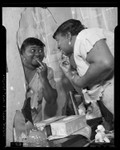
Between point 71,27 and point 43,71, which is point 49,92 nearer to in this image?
point 43,71

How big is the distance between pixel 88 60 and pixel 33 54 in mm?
344

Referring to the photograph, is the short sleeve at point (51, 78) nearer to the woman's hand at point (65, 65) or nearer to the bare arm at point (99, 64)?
the woman's hand at point (65, 65)

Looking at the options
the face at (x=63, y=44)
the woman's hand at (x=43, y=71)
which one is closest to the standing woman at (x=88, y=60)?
the face at (x=63, y=44)

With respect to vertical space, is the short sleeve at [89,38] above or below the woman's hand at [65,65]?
above

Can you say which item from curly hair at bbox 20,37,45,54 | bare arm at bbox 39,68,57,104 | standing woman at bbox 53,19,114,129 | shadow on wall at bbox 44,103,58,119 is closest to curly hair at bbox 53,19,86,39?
standing woman at bbox 53,19,114,129

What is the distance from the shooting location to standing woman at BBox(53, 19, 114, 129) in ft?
4.31

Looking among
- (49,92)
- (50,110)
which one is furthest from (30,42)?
(50,110)

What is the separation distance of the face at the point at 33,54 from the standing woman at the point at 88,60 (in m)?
0.12

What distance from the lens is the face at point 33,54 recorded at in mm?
1452

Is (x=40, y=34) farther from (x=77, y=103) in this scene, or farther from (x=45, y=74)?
(x=77, y=103)

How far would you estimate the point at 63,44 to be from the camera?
4.68 feet

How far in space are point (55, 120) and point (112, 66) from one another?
17.8 inches
